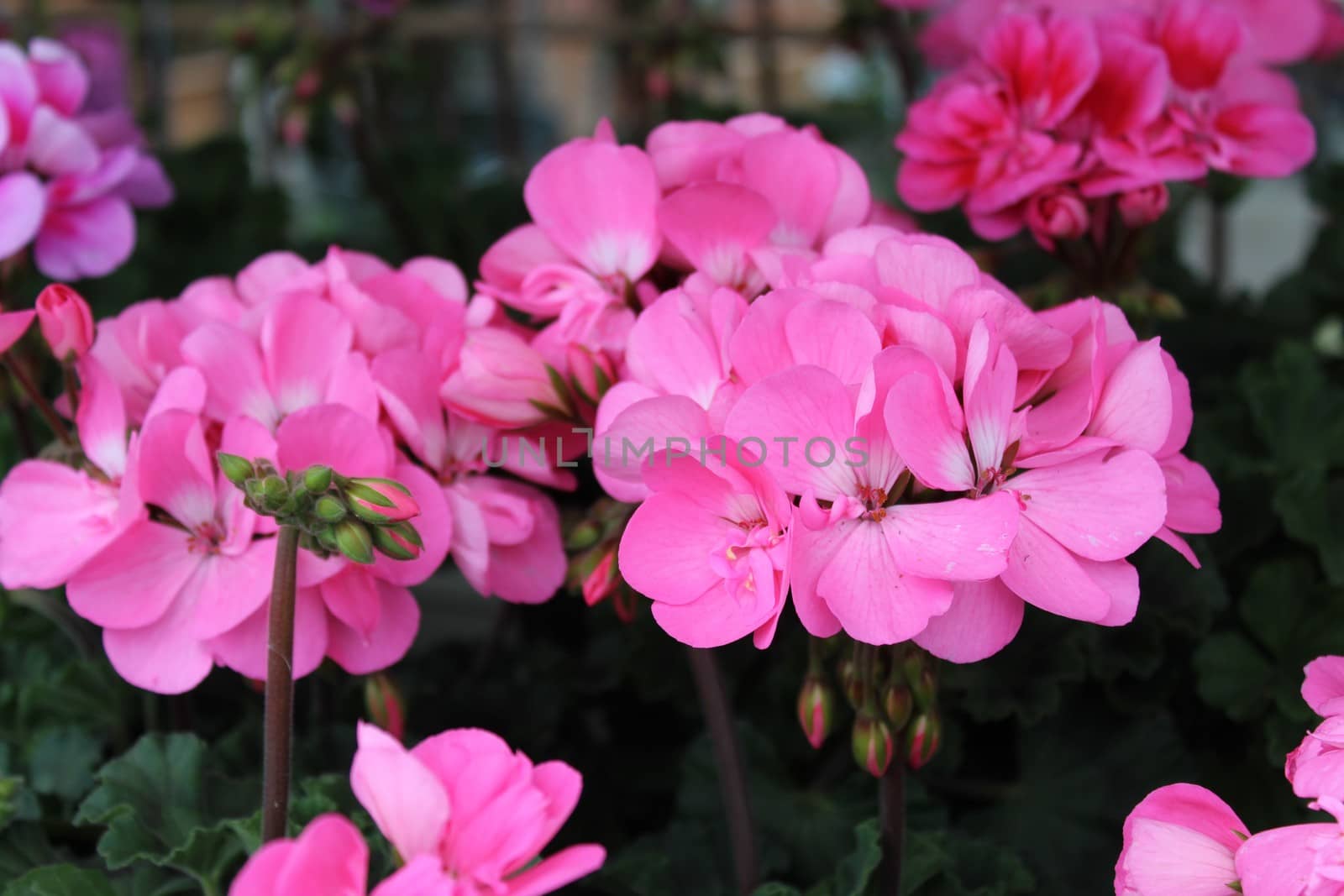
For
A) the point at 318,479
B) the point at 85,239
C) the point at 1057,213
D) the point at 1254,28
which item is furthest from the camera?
the point at 1254,28

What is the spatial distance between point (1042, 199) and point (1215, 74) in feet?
0.61

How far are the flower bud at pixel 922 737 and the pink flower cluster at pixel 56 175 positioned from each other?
71cm

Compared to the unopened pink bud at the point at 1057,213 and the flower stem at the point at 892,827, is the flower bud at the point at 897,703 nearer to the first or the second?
the flower stem at the point at 892,827

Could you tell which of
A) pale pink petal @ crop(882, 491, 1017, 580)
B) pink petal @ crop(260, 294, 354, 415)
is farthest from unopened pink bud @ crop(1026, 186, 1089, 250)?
pink petal @ crop(260, 294, 354, 415)

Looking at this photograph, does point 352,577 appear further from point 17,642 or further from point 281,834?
point 17,642

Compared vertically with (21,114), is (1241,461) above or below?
below

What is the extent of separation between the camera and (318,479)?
607 millimetres

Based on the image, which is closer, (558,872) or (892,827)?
(558,872)

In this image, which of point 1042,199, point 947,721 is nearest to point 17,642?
point 947,721

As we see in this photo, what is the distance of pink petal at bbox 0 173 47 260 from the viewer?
3.12 feet

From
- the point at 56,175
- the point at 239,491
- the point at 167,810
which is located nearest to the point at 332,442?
the point at 239,491

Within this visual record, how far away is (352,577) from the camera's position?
76 centimetres

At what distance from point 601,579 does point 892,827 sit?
0.75ft

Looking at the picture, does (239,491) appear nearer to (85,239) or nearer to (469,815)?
(469,815)
